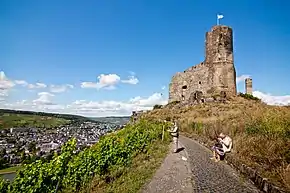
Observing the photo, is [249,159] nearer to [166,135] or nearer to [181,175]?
[181,175]

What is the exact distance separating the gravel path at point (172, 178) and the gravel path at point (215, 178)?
243 mm

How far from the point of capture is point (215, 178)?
9422mm

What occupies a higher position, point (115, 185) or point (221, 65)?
point (221, 65)

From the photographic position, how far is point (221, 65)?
43.8 meters

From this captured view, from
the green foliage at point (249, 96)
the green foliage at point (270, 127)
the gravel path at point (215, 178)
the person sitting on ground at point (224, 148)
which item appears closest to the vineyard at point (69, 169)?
the gravel path at point (215, 178)

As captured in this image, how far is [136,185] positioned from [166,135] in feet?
45.9

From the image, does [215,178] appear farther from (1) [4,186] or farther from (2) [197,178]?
(1) [4,186]

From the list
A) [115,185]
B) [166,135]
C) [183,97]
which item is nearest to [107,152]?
[115,185]

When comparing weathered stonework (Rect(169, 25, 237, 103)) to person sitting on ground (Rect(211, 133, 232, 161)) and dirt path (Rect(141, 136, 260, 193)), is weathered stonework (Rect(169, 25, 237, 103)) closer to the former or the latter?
person sitting on ground (Rect(211, 133, 232, 161))

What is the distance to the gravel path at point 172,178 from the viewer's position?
8.34m

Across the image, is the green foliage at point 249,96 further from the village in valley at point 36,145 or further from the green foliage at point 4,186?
the green foliage at point 4,186

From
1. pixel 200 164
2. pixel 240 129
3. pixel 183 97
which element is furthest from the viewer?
pixel 183 97

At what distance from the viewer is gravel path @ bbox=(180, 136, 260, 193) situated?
8156 millimetres

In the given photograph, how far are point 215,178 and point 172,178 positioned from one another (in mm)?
1418
